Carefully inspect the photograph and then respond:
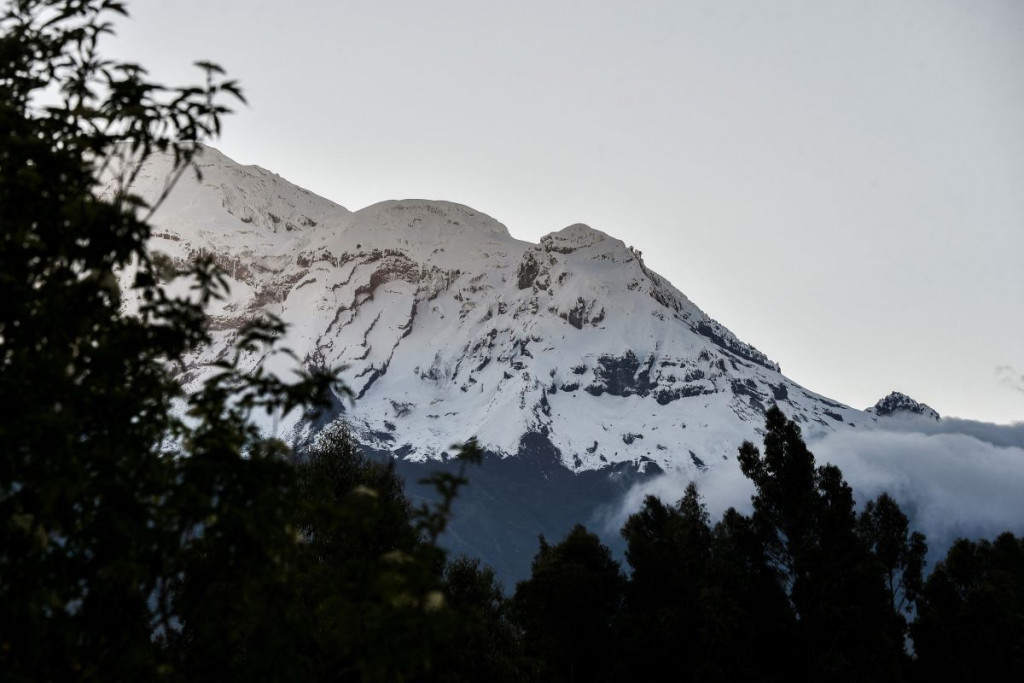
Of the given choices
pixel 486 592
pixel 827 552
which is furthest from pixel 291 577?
pixel 827 552

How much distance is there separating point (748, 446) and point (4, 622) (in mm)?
41110

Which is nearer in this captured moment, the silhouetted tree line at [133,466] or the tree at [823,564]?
the silhouetted tree line at [133,466]

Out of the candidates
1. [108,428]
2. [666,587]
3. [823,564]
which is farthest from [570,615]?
[108,428]

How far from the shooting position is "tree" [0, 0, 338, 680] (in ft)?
20.5

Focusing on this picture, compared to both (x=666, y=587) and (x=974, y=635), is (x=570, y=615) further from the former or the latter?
(x=974, y=635)

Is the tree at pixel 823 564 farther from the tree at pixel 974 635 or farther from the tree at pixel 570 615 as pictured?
the tree at pixel 570 615

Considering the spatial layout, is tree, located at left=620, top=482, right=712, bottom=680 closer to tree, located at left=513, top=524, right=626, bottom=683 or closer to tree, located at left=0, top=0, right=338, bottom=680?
tree, located at left=513, top=524, right=626, bottom=683

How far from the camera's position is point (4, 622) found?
6.18 m

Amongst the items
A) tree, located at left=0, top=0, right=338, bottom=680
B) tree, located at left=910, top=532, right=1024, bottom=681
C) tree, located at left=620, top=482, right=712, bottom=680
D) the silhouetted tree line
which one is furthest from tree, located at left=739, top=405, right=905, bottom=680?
tree, located at left=0, top=0, right=338, bottom=680

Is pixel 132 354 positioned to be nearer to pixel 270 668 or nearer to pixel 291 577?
pixel 291 577

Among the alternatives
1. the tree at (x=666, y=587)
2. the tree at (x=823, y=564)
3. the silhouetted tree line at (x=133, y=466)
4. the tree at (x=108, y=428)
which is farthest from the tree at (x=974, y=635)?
the tree at (x=108, y=428)

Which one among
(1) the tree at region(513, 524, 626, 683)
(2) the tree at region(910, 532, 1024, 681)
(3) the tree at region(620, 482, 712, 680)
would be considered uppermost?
(2) the tree at region(910, 532, 1024, 681)

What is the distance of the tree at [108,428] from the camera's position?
625 centimetres

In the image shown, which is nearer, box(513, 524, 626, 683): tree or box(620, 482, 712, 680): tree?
box(620, 482, 712, 680): tree
